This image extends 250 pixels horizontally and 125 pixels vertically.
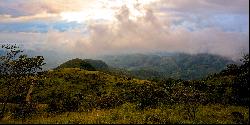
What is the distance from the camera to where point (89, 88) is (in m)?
129

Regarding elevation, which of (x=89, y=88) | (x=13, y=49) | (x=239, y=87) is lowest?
(x=89, y=88)

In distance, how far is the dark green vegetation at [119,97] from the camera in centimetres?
3906

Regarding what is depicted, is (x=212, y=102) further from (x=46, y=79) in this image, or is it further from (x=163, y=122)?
(x=46, y=79)

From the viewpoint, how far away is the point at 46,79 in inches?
5384

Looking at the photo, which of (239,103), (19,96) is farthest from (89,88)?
(239,103)

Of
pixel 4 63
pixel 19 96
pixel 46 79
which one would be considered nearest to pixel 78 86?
pixel 46 79

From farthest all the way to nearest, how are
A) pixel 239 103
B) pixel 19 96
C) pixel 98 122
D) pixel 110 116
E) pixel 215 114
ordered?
pixel 19 96
pixel 239 103
pixel 215 114
pixel 110 116
pixel 98 122

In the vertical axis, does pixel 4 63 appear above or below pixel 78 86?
above

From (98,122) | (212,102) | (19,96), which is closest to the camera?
(98,122)

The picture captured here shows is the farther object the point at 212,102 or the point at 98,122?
the point at 212,102

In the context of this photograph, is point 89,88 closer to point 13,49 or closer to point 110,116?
point 13,49

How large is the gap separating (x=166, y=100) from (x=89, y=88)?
75.1m

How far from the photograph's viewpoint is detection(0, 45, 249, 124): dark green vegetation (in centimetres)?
3906

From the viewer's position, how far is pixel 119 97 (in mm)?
71375
